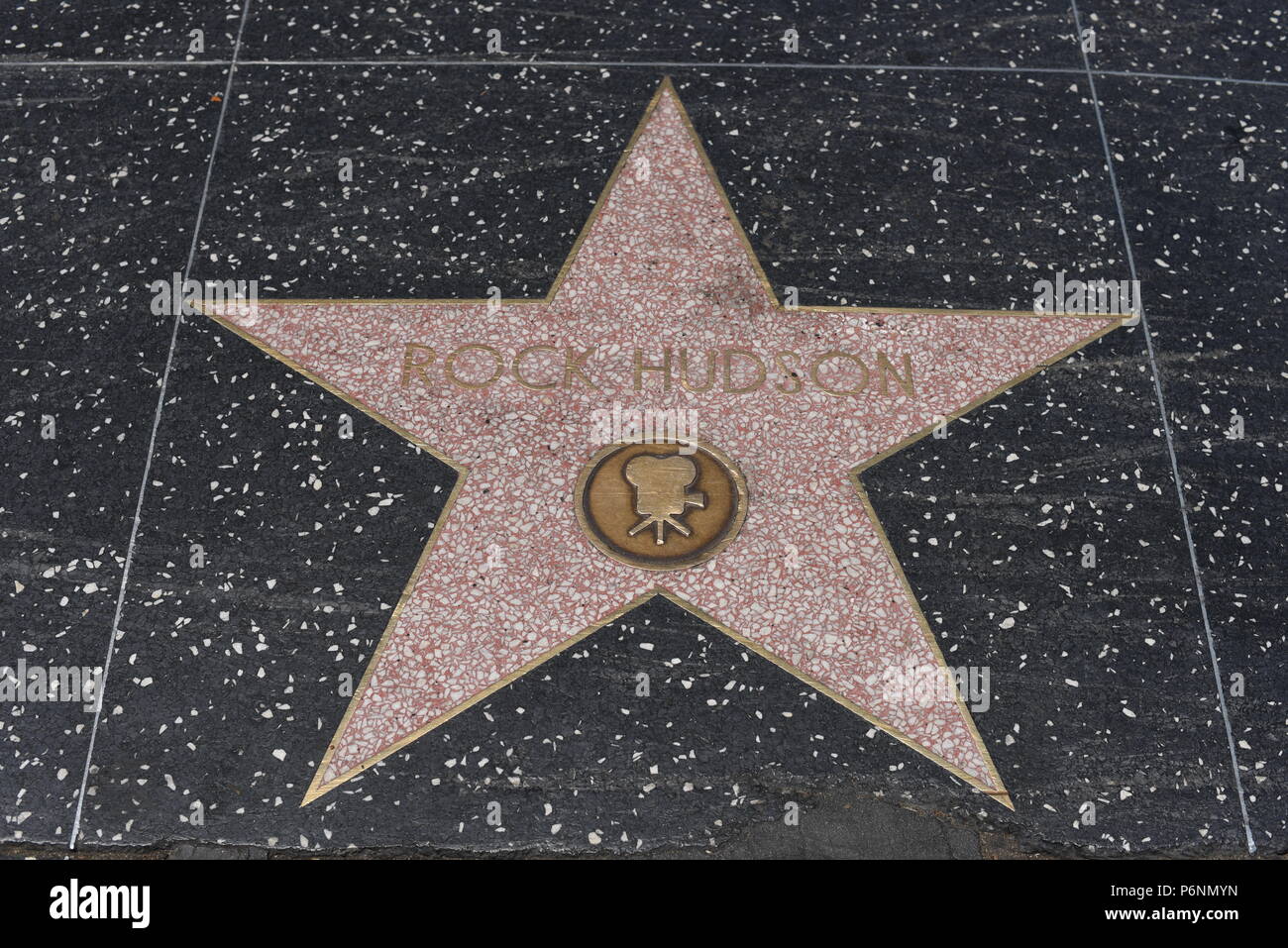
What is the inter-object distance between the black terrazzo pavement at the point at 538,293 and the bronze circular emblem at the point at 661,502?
0.57 ft

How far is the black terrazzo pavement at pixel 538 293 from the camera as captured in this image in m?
2.10

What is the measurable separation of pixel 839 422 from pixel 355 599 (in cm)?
131

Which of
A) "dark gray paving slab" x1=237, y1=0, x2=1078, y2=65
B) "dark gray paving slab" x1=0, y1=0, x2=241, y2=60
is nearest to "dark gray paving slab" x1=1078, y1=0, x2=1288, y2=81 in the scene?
"dark gray paving slab" x1=237, y1=0, x2=1078, y2=65

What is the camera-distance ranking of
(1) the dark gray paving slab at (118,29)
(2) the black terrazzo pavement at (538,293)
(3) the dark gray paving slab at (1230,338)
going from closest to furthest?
(2) the black terrazzo pavement at (538,293) → (3) the dark gray paving slab at (1230,338) → (1) the dark gray paving slab at (118,29)

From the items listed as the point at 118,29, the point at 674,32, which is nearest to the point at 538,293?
the point at 674,32

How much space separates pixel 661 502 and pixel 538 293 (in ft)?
2.49

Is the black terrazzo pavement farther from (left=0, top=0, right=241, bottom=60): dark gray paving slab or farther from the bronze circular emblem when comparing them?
the bronze circular emblem

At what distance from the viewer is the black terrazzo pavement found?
2096 mm

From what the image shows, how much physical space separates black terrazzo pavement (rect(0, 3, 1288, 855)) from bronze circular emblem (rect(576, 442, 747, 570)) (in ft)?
0.57

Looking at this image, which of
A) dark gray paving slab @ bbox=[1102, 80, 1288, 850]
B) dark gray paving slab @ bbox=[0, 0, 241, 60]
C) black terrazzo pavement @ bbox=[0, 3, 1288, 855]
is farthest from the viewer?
dark gray paving slab @ bbox=[0, 0, 241, 60]

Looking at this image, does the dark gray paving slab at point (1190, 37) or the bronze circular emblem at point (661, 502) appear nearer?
the bronze circular emblem at point (661, 502)

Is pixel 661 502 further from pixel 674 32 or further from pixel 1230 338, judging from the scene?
pixel 674 32

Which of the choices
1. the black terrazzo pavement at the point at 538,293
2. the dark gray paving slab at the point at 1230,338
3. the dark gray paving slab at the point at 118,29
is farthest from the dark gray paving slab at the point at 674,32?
the dark gray paving slab at the point at 1230,338

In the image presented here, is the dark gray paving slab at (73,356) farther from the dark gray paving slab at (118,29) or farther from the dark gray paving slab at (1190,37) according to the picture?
the dark gray paving slab at (1190,37)
